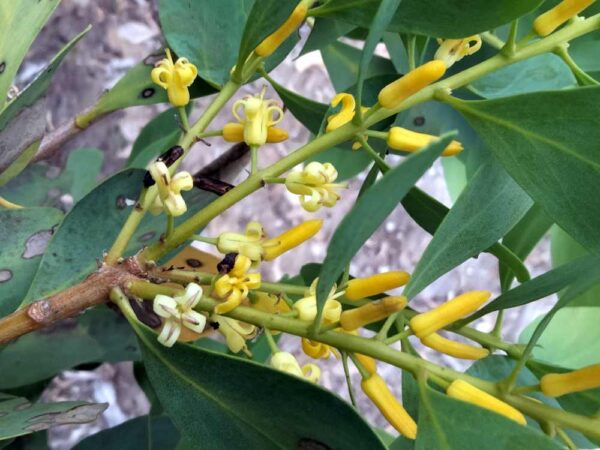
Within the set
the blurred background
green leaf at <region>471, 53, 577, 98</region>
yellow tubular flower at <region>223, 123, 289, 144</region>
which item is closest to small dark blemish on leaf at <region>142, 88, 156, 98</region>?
yellow tubular flower at <region>223, 123, 289, 144</region>

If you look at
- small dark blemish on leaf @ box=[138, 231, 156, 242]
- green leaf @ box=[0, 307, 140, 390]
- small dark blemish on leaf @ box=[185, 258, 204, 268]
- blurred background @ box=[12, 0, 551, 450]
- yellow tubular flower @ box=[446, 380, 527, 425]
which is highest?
yellow tubular flower @ box=[446, 380, 527, 425]

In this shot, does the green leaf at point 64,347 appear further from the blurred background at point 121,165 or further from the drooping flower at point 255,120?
the blurred background at point 121,165

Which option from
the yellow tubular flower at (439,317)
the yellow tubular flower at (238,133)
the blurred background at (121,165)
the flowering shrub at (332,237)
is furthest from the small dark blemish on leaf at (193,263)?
the blurred background at (121,165)

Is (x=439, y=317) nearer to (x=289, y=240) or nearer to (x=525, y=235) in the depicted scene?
(x=289, y=240)

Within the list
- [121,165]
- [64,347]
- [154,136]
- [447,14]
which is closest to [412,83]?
[447,14]

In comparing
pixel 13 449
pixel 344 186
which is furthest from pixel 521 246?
pixel 13 449

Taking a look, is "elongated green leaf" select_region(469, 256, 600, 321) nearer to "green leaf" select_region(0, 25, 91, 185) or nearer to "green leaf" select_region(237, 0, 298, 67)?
"green leaf" select_region(237, 0, 298, 67)
